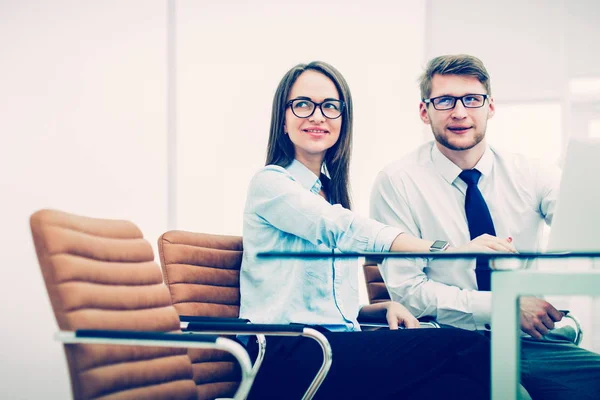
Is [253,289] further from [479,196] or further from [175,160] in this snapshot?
[175,160]

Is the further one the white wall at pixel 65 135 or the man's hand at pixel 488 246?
the white wall at pixel 65 135

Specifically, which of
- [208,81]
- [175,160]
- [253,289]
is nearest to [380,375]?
[253,289]

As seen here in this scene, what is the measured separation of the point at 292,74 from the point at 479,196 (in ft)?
2.46

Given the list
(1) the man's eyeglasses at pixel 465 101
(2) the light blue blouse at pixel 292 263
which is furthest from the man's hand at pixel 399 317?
(1) the man's eyeglasses at pixel 465 101

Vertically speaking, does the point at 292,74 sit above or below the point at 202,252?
above

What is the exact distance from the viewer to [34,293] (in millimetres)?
2879

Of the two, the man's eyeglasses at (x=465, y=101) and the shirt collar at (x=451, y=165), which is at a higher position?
the man's eyeglasses at (x=465, y=101)

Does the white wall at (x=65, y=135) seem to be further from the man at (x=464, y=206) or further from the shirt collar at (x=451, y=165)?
the shirt collar at (x=451, y=165)

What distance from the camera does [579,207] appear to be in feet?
5.33

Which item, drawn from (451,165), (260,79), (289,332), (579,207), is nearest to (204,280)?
(289,332)

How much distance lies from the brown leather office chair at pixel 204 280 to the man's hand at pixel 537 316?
33.9 inches

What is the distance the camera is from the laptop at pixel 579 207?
1.60 meters

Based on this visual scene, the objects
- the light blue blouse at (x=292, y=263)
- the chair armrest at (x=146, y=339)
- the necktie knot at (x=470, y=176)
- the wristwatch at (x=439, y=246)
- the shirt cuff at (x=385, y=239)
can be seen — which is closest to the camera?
the chair armrest at (x=146, y=339)

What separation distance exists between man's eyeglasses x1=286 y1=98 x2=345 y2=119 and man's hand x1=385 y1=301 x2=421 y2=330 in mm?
613
